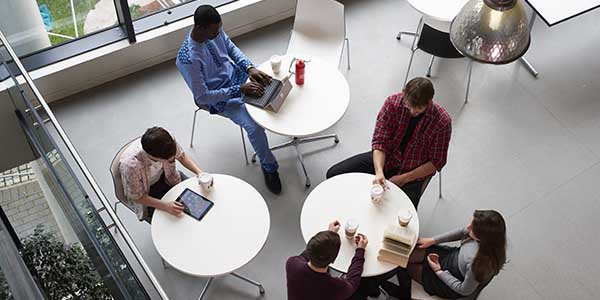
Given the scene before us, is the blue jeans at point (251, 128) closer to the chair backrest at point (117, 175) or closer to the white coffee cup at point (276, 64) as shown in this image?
the white coffee cup at point (276, 64)

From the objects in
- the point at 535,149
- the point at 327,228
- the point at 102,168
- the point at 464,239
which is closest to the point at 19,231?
the point at 102,168

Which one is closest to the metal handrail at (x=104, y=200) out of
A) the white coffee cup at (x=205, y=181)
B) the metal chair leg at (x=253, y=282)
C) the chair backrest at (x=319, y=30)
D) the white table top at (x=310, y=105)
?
the white coffee cup at (x=205, y=181)

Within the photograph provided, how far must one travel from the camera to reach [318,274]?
141 inches

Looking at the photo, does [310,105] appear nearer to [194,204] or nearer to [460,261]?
[194,204]

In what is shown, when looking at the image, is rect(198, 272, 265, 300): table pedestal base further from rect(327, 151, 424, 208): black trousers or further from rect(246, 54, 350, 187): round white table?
rect(246, 54, 350, 187): round white table

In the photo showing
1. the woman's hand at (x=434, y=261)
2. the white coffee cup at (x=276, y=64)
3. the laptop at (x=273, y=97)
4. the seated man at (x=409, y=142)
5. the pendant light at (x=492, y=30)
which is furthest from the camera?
the white coffee cup at (x=276, y=64)

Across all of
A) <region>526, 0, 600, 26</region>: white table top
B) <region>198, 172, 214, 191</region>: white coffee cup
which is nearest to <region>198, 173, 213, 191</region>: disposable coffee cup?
<region>198, 172, 214, 191</region>: white coffee cup

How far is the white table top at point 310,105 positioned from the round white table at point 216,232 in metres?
0.55

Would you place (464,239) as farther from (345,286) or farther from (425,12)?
(425,12)

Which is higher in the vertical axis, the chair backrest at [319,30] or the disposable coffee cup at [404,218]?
the chair backrest at [319,30]

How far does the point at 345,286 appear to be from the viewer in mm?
3666

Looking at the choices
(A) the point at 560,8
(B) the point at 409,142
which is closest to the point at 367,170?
(B) the point at 409,142

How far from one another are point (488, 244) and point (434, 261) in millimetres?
469

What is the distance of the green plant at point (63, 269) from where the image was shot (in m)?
4.03
